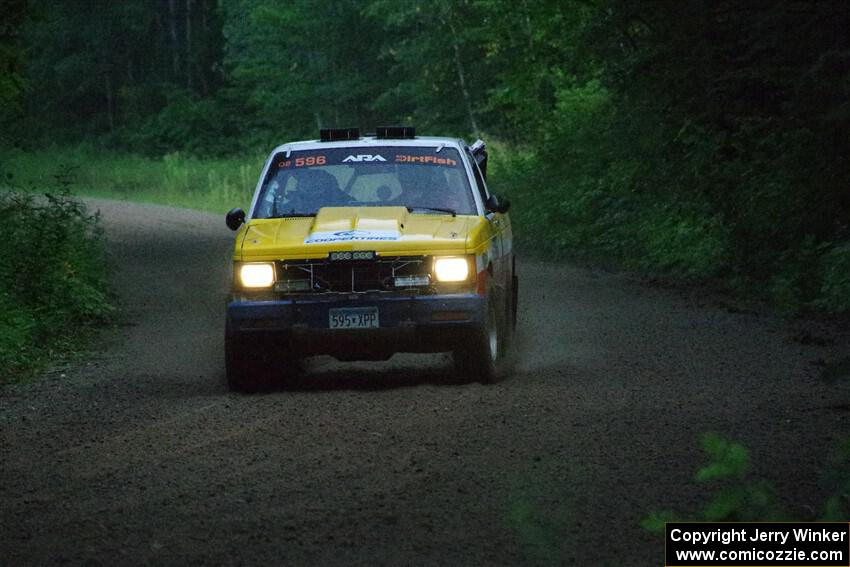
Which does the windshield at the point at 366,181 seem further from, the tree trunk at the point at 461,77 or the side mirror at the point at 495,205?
the tree trunk at the point at 461,77

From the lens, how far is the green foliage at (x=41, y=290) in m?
14.5

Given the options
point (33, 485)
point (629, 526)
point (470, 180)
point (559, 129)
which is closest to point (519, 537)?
point (629, 526)

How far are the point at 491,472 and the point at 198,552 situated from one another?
2047 millimetres

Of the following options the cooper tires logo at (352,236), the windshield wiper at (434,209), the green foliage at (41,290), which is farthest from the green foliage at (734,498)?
the green foliage at (41,290)

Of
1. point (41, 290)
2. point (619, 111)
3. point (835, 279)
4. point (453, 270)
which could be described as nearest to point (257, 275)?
point (453, 270)

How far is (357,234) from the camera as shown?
11.2 metres

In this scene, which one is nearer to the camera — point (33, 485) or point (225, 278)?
point (33, 485)

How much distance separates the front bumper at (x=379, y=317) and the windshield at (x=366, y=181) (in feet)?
3.81

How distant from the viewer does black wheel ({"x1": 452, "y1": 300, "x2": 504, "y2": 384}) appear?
11.3 metres

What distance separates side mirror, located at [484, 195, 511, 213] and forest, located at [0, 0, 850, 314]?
430 centimetres

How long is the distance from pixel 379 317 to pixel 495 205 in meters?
1.99

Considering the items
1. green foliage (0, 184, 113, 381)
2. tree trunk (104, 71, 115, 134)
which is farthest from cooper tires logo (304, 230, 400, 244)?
tree trunk (104, 71, 115, 134)

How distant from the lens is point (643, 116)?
2388cm

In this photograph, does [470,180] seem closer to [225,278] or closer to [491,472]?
[491,472]
